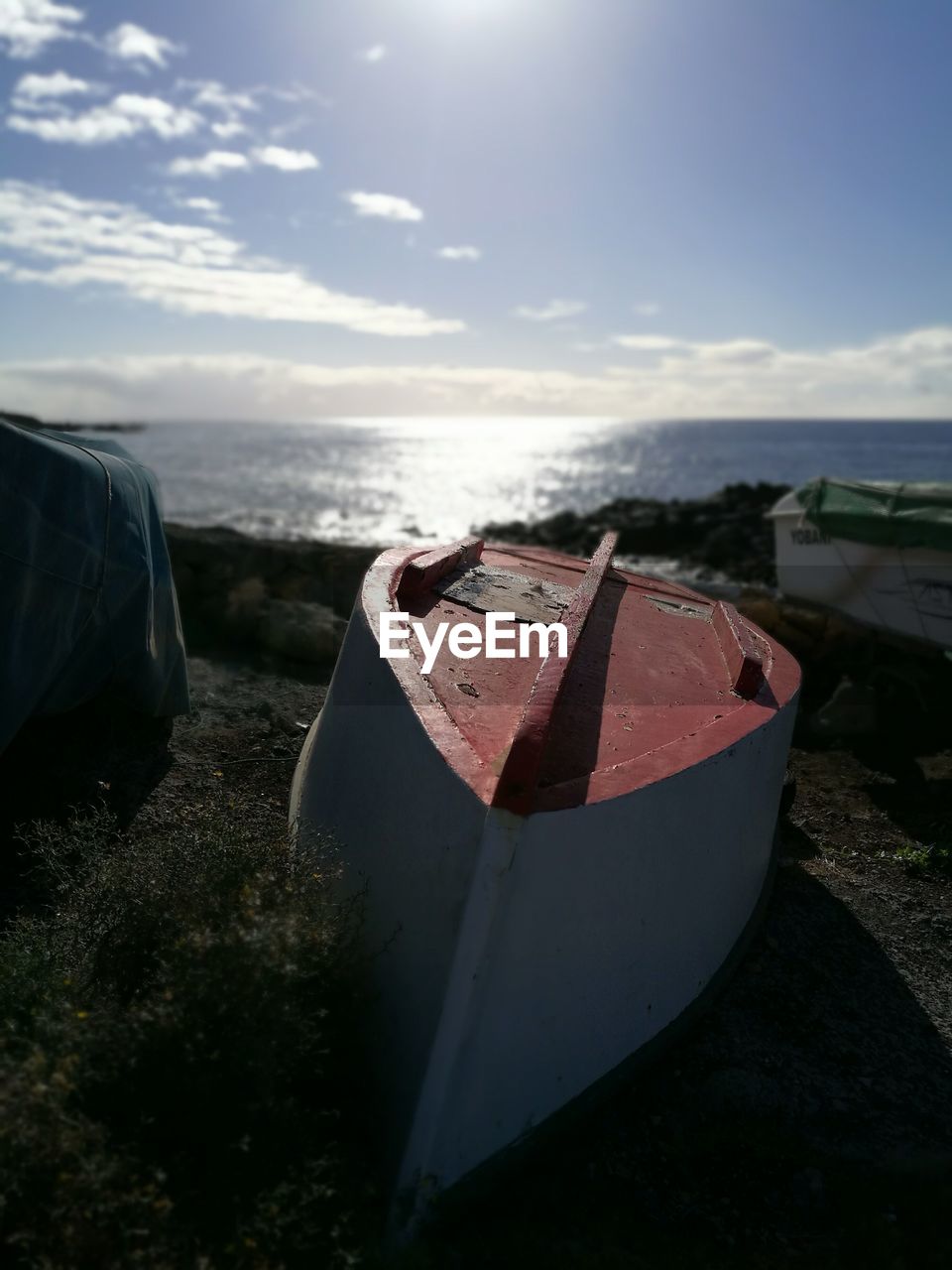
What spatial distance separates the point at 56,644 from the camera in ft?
18.9

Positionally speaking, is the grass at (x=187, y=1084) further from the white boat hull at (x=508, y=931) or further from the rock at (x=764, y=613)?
the rock at (x=764, y=613)

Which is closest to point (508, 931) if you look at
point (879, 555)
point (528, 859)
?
point (528, 859)

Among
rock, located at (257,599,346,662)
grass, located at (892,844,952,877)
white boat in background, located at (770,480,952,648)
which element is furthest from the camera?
white boat in background, located at (770,480,952,648)

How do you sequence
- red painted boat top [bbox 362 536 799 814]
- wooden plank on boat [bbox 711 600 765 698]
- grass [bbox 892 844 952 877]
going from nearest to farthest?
1. red painted boat top [bbox 362 536 799 814]
2. wooden plank on boat [bbox 711 600 765 698]
3. grass [bbox 892 844 952 877]

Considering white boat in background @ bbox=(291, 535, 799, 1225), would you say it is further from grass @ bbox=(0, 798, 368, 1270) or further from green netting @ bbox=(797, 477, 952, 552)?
green netting @ bbox=(797, 477, 952, 552)

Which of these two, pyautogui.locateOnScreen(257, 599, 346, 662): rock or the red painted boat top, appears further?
pyautogui.locateOnScreen(257, 599, 346, 662): rock

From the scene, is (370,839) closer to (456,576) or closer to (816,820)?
(456,576)

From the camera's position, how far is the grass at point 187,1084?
235 centimetres

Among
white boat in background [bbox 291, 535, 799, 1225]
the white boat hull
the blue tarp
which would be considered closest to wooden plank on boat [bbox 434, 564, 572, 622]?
white boat in background [bbox 291, 535, 799, 1225]

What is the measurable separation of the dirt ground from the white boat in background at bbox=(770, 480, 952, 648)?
5649mm

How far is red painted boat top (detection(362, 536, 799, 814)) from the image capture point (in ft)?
11.0

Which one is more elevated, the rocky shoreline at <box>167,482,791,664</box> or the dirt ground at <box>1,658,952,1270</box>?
the rocky shoreline at <box>167,482,791,664</box>

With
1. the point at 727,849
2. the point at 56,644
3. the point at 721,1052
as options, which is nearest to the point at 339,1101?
the point at 721,1052

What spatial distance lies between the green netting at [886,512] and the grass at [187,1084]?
966 centimetres
